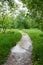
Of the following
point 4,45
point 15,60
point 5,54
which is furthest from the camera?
point 4,45

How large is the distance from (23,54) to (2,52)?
1.15 meters

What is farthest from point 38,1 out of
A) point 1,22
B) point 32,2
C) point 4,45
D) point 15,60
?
point 1,22

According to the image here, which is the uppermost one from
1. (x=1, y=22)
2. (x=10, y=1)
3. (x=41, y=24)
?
(x=10, y=1)

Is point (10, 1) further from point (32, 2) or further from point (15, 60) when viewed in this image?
point (15, 60)

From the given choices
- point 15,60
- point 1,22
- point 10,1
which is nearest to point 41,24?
point 10,1

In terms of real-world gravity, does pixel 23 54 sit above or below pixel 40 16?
below

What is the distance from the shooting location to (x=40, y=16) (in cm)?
873

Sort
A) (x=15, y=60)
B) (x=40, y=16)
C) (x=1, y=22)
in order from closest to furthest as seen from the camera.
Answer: (x=40, y=16)
(x=15, y=60)
(x=1, y=22)

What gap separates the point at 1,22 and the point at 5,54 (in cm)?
899

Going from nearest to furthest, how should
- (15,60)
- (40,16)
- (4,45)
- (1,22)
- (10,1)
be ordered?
1. (40,16)
2. (10,1)
3. (15,60)
4. (4,45)
5. (1,22)

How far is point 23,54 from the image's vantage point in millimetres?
12211

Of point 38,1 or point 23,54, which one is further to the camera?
point 23,54

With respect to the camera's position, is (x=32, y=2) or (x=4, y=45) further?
(x=4, y=45)

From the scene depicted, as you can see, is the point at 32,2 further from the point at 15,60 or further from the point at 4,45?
the point at 4,45
